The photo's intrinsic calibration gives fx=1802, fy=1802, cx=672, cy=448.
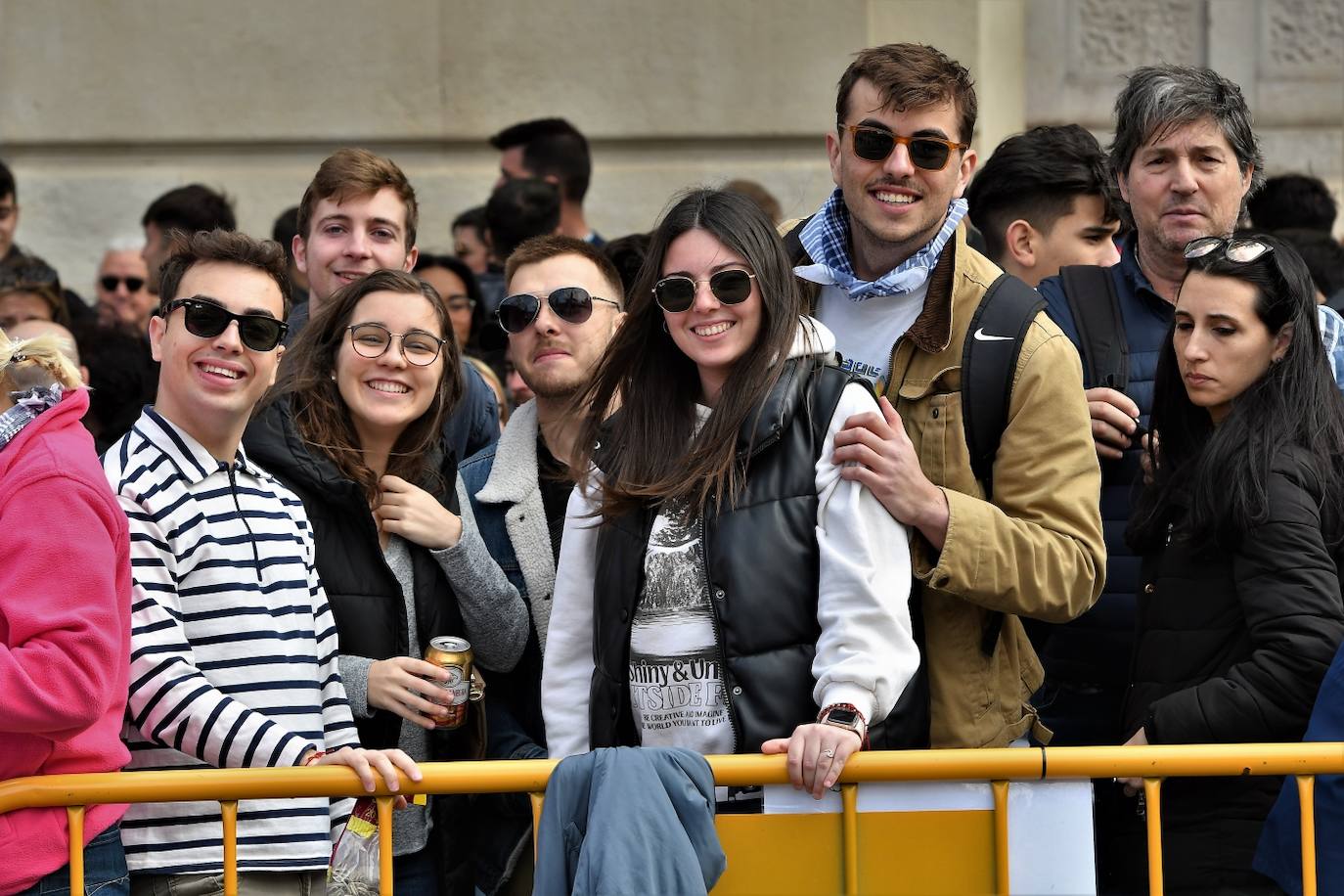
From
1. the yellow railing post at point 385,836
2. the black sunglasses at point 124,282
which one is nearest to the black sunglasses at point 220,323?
the yellow railing post at point 385,836

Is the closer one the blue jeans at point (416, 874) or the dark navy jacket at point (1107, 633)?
the blue jeans at point (416, 874)

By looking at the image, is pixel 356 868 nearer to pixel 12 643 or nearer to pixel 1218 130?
pixel 12 643

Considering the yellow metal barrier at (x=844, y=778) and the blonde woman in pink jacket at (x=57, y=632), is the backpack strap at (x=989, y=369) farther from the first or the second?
the blonde woman in pink jacket at (x=57, y=632)

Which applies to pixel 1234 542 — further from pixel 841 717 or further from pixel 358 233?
pixel 358 233

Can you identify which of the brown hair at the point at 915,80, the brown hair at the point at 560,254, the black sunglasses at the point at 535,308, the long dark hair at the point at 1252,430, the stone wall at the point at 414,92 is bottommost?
the long dark hair at the point at 1252,430

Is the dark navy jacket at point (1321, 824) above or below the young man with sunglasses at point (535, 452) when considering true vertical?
below

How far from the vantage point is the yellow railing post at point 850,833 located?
11.3ft

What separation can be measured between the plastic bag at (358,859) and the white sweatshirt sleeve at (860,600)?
3.32ft

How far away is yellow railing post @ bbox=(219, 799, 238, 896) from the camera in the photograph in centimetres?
344

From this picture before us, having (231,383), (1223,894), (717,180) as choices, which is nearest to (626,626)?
(231,383)

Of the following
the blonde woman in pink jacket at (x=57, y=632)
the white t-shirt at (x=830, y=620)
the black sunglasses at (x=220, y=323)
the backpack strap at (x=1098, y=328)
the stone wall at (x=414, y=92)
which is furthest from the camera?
the stone wall at (x=414, y=92)

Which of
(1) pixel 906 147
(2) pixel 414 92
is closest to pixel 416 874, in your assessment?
(1) pixel 906 147

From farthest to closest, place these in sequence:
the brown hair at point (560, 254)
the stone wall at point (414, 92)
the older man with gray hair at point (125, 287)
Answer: the stone wall at point (414, 92), the older man with gray hair at point (125, 287), the brown hair at point (560, 254)

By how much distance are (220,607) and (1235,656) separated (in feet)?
6.97
